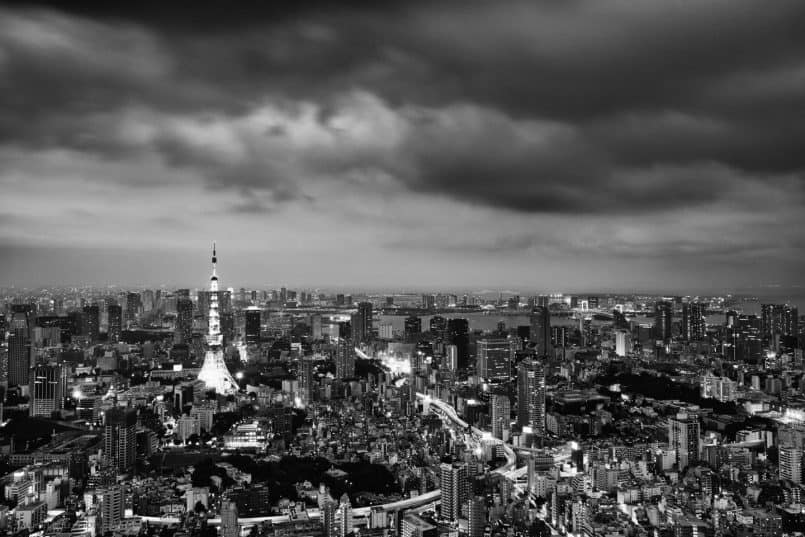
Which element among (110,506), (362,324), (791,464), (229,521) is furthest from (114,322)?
(791,464)

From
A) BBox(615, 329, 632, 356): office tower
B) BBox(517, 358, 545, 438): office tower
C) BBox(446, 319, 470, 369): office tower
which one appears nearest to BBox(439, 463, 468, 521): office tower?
BBox(517, 358, 545, 438): office tower

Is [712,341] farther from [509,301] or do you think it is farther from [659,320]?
[509,301]

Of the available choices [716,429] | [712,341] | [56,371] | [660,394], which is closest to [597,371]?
[660,394]

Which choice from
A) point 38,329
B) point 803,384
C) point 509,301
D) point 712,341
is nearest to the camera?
point 803,384

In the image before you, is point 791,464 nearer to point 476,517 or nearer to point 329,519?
point 476,517

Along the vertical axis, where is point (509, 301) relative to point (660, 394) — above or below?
above

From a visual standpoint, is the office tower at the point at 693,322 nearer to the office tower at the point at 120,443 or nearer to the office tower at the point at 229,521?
the office tower at the point at 120,443
